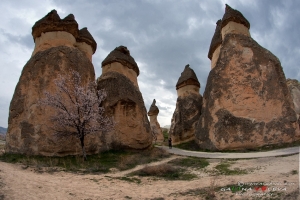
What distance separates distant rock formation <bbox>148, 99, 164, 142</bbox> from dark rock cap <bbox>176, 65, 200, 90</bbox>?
924 centimetres

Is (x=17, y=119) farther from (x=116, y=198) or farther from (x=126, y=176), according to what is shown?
(x=116, y=198)

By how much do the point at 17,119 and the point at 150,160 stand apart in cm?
698

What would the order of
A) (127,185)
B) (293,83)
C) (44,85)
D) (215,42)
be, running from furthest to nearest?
(293,83) < (215,42) < (44,85) < (127,185)

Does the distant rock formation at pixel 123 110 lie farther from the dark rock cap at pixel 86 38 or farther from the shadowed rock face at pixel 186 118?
the shadowed rock face at pixel 186 118

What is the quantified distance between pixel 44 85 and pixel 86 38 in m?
5.31

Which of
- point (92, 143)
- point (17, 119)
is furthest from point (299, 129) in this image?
point (17, 119)

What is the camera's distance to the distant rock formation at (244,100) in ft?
41.8

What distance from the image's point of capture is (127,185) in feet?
23.3

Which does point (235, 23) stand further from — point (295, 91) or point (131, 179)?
point (295, 91)

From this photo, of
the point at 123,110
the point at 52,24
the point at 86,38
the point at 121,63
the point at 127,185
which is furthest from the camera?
the point at 121,63

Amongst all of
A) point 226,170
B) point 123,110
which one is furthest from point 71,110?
point 226,170

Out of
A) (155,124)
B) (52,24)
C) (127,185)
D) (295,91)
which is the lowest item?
(127,185)

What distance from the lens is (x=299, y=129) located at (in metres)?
13.2

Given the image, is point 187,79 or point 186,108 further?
point 187,79
